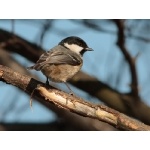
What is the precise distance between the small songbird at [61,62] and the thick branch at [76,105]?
0.21 ft

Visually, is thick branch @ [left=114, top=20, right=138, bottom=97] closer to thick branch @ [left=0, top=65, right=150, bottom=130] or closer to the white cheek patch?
the white cheek patch

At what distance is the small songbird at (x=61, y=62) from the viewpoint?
5.17 ft

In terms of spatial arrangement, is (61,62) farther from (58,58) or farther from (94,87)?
(94,87)

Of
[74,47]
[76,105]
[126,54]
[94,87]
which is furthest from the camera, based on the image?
[94,87]

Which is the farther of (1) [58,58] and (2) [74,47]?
(2) [74,47]

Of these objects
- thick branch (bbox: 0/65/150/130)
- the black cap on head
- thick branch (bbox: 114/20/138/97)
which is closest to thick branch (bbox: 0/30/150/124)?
thick branch (bbox: 114/20/138/97)

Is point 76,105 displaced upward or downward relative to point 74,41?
downward

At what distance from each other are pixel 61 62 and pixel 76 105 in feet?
0.56

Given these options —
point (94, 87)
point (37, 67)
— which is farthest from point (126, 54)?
point (37, 67)

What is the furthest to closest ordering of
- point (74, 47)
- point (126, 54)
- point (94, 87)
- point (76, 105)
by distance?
point (94, 87)
point (126, 54)
point (74, 47)
point (76, 105)

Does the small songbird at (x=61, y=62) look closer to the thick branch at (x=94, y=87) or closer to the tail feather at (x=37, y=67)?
the tail feather at (x=37, y=67)

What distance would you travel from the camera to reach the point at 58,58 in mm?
1612

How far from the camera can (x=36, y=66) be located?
153cm

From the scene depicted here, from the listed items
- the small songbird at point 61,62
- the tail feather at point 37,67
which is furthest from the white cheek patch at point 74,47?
the tail feather at point 37,67
